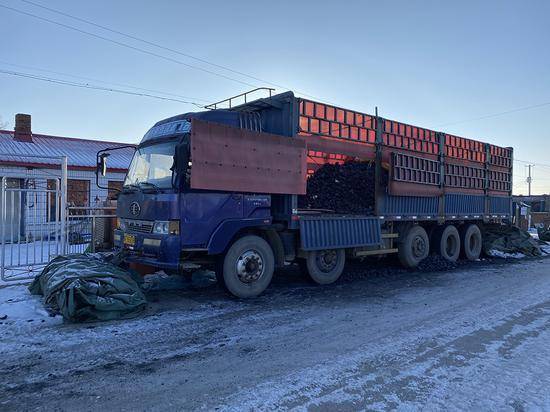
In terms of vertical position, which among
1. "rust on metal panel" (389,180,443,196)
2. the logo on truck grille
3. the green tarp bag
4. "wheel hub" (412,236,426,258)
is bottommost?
the green tarp bag

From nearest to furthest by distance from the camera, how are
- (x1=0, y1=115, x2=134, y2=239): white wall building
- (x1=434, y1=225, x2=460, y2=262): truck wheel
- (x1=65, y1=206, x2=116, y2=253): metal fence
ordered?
1. (x1=65, y1=206, x2=116, y2=253): metal fence
2. (x1=434, y1=225, x2=460, y2=262): truck wheel
3. (x1=0, y1=115, x2=134, y2=239): white wall building

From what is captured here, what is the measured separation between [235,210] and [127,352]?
3050 mm

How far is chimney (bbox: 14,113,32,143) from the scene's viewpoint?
759 inches

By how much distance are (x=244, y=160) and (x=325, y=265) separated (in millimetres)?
2994

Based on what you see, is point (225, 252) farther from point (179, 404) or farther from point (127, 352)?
point (179, 404)

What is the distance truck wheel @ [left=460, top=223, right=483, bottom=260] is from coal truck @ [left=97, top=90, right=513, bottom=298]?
161 centimetres

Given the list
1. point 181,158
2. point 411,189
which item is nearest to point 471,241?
point 411,189

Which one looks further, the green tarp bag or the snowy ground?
the green tarp bag

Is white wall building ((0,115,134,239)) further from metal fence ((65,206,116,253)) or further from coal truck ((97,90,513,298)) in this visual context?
coal truck ((97,90,513,298))

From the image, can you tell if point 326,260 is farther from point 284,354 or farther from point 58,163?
point 58,163

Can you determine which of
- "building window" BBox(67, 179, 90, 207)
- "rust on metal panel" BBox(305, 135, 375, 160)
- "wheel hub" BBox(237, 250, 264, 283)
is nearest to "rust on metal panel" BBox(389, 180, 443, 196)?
"rust on metal panel" BBox(305, 135, 375, 160)

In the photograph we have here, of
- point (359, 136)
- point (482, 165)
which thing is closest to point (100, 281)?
point (359, 136)

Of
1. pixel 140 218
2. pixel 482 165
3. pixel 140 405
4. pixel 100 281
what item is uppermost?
pixel 482 165

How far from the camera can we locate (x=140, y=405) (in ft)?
11.3
